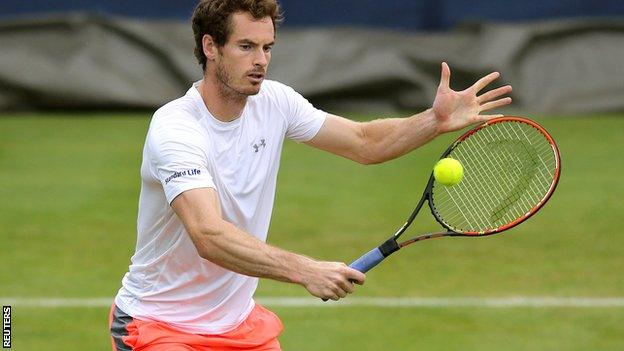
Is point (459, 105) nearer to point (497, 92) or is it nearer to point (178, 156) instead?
point (497, 92)

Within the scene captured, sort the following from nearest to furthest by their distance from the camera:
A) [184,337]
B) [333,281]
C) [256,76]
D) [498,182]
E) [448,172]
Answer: [333,281] < [256,76] < [184,337] < [448,172] < [498,182]

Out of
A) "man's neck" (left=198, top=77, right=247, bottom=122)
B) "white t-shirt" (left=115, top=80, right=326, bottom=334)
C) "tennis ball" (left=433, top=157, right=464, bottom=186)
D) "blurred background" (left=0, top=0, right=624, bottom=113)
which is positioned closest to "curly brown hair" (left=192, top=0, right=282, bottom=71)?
"man's neck" (left=198, top=77, right=247, bottom=122)

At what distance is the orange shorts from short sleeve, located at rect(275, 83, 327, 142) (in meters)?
0.85

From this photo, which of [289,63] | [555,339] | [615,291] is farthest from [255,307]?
[289,63]

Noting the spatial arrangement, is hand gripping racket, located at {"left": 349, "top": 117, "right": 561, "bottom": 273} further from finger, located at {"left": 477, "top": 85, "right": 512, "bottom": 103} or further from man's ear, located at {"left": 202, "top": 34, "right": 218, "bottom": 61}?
man's ear, located at {"left": 202, "top": 34, "right": 218, "bottom": 61}

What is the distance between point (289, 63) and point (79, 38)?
8.13ft

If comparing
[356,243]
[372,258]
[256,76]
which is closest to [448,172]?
[372,258]

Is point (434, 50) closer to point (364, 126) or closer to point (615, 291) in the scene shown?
point (615, 291)

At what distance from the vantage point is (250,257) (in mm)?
5109

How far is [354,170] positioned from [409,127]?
23.5 ft

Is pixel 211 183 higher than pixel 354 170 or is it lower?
higher

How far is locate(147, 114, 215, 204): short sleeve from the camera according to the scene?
5238mm

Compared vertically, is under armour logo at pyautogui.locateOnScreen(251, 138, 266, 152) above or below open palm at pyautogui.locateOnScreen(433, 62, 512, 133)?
below

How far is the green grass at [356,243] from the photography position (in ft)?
27.4
